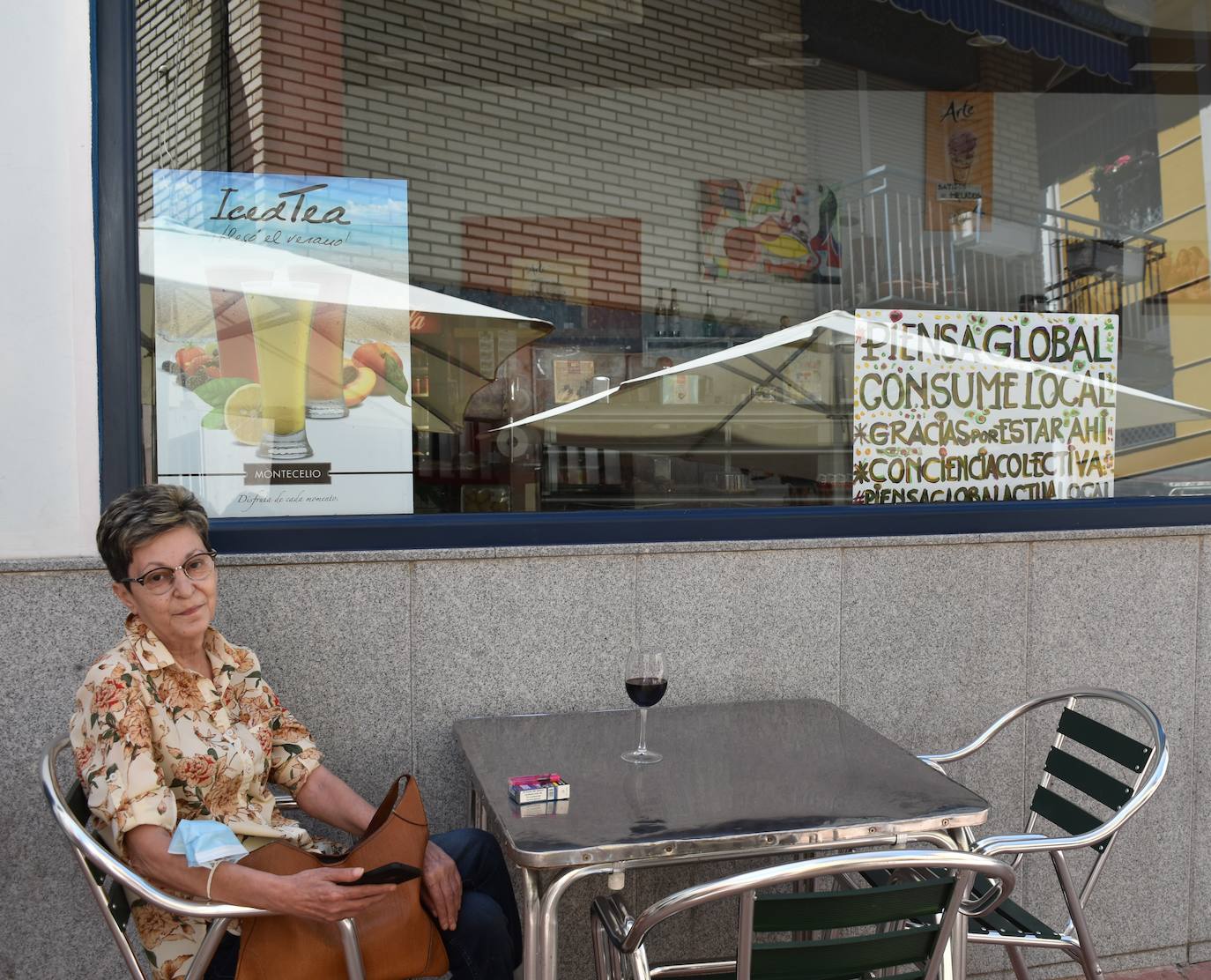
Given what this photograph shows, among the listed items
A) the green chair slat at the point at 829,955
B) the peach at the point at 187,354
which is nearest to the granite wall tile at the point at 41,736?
the peach at the point at 187,354

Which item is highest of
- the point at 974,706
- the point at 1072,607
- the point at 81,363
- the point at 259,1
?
the point at 259,1

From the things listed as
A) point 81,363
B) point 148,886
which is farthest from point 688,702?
point 81,363

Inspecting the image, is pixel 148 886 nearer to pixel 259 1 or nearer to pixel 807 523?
pixel 807 523

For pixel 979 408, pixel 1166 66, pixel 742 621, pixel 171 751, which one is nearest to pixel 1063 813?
pixel 742 621

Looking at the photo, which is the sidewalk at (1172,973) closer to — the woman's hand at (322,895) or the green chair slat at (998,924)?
the green chair slat at (998,924)

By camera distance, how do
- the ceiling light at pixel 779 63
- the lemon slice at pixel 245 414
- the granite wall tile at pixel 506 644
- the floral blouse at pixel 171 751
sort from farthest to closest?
1. the ceiling light at pixel 779 63
2. the lemon slice at pixel 245 414
3. the granite wall tile at pixel 506 644
4. the floral blouse at pixel 171 751

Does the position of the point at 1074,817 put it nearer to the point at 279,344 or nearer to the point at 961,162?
the point at 279,344

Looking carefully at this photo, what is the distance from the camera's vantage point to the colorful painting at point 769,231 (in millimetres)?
4500

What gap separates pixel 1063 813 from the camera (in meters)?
2.52

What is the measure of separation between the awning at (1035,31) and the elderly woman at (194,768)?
303 centimetres

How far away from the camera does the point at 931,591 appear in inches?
120

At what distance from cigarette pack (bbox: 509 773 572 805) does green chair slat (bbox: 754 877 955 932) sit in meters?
0.58

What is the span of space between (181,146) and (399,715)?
5.02 ft

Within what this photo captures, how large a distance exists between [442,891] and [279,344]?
1.53 meters
